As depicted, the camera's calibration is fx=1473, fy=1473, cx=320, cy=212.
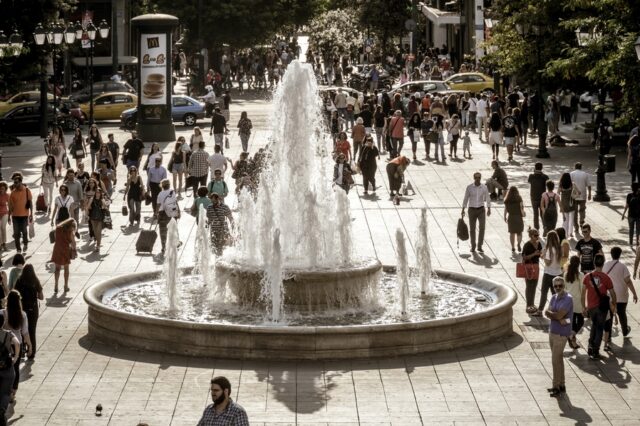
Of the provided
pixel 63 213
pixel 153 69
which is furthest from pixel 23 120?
pixel 63 213

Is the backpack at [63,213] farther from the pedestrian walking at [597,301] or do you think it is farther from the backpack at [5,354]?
the backpack at [5,354]

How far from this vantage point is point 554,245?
64.7 feet

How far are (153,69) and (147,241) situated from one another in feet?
65.3

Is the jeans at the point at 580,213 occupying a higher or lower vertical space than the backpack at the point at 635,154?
lower

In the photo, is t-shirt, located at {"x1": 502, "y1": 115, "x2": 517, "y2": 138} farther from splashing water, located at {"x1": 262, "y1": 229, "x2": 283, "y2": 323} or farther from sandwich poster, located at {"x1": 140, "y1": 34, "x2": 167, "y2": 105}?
splashing water, located at {"x1": 262, "y1": 229, "x2": 283, "y2": 323}

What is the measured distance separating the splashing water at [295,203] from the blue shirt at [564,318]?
4721 millimetres

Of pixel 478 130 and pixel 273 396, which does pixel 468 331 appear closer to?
pixel 273 396

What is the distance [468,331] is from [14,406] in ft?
19.1

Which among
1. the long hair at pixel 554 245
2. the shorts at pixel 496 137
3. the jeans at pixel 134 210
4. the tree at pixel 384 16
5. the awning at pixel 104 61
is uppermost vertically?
the tree at pixel 384 16

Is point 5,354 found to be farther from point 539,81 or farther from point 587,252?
point 539,81

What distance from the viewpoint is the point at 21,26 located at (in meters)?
45.9

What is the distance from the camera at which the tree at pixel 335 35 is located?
84.2m

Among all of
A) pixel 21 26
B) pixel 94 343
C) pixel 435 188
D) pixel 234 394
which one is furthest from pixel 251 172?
pixel 21 26

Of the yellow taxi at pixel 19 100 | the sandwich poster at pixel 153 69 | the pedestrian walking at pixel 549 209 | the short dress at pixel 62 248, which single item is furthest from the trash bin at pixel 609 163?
the yellow taxi at pixel 19 100
